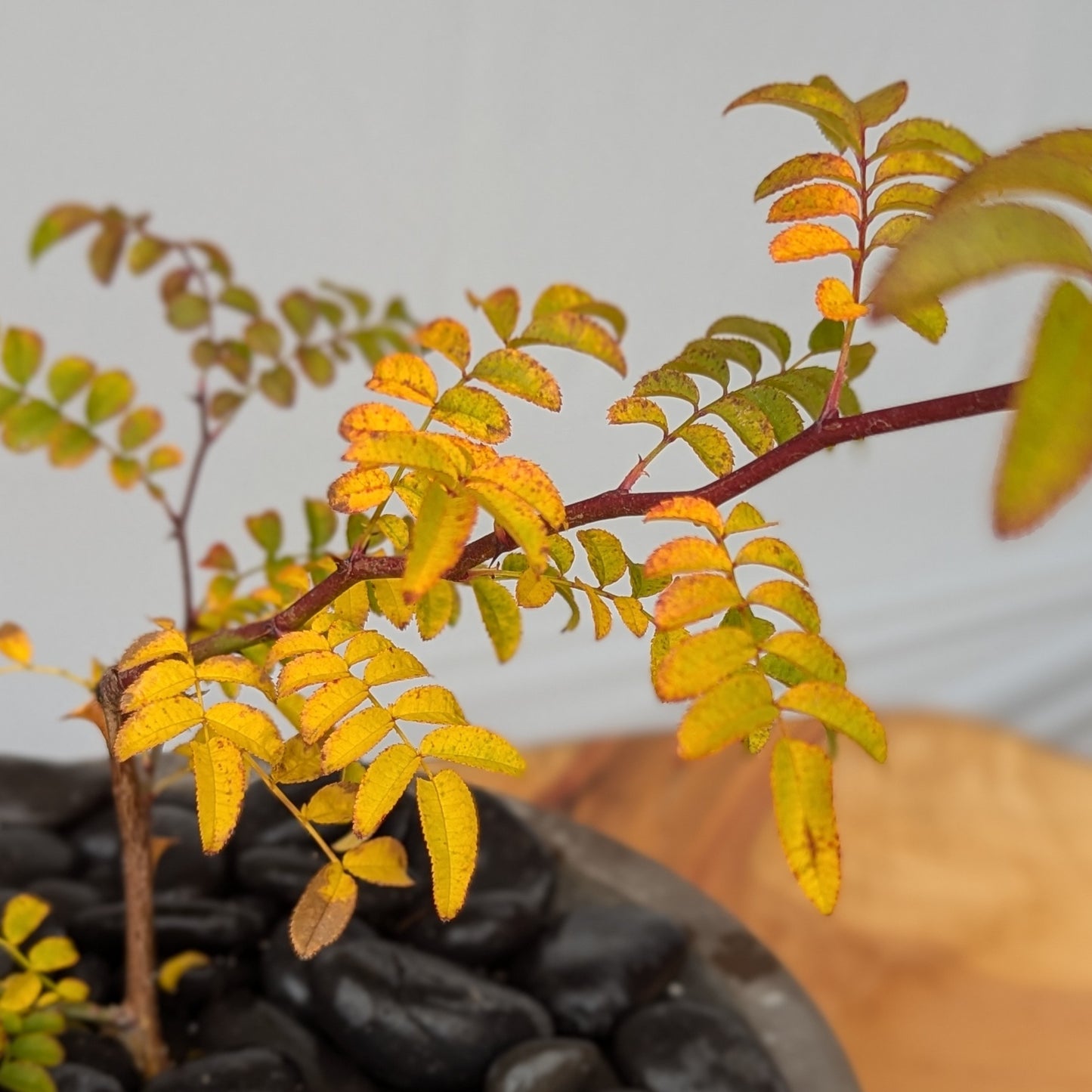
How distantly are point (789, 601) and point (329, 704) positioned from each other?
0.12 metres

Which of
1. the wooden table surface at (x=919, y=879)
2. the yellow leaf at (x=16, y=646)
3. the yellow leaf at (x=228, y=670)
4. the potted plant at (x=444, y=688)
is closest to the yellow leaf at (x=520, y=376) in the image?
the potted plant at (x=444, y=688)

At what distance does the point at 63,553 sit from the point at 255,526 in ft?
1.69

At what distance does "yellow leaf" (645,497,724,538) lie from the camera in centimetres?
32

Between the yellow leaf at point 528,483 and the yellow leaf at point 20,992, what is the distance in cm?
28

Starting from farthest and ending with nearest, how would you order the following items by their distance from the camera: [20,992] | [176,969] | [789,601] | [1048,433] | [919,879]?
[919,879]
[176,969]
[20,992]
[789,601]
[1048,433]

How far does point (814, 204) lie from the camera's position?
1.22 ft

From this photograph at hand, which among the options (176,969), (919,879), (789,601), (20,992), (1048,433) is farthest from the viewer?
(919,879)

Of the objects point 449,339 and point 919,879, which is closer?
point 449,339

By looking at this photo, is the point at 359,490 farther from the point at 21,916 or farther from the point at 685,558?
the point at 21,916

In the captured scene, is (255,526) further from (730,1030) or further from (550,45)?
(550,45)

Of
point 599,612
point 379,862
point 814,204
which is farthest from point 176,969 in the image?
point 814,204

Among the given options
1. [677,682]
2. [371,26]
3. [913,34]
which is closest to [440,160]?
[371,26]

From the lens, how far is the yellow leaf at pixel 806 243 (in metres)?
0.36

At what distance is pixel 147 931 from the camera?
0.51 m
